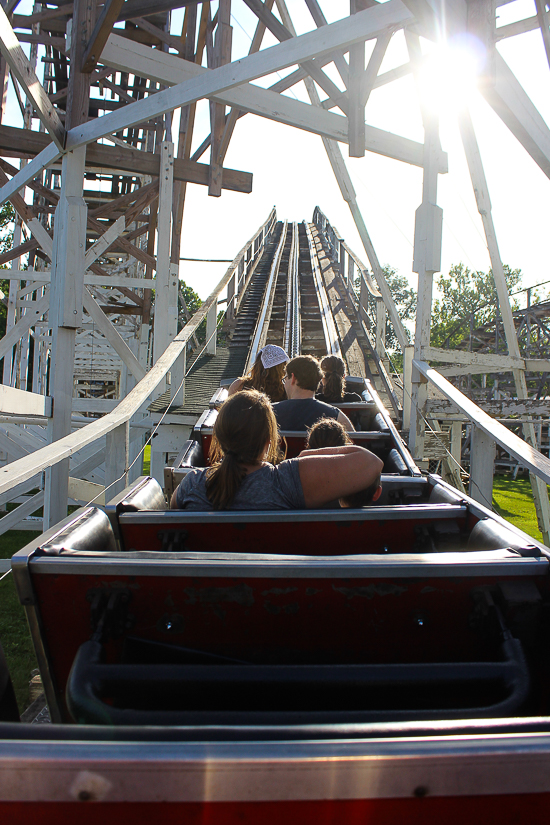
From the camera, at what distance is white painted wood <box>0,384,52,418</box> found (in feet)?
12.3

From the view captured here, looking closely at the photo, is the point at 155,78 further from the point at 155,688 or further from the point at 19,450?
the point at 155,688

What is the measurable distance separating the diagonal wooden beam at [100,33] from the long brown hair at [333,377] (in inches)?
110

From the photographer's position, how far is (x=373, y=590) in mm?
1381

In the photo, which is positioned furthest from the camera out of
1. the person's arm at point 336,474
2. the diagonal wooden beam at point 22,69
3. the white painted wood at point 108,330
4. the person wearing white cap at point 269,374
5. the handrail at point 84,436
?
the white painted wood at point 108,330

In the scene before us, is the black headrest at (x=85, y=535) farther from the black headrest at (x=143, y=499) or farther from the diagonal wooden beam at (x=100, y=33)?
the diagonal wooden beam at (x=100, y=33)

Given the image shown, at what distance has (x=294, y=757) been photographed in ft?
2.68

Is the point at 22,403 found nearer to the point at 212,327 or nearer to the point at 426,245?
the point at 426,245

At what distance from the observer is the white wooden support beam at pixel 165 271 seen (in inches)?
245

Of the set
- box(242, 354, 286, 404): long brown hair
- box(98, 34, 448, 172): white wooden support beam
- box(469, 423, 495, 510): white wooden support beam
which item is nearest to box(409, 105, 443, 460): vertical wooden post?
box(98, 34, 448, 172): white wooden support beam

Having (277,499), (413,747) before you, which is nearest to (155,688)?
(413,747)

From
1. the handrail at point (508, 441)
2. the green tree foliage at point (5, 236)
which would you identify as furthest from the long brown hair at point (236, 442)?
the green tree foliage at point (5, 236)

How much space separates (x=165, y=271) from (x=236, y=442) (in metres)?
4.90

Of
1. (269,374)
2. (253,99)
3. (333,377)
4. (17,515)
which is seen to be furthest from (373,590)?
(17,515)

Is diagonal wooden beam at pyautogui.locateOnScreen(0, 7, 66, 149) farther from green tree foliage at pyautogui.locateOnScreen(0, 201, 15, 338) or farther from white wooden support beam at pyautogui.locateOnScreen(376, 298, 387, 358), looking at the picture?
green tree foliage at pyautogui.locateOnScreen(0, 201, 15, 338)
